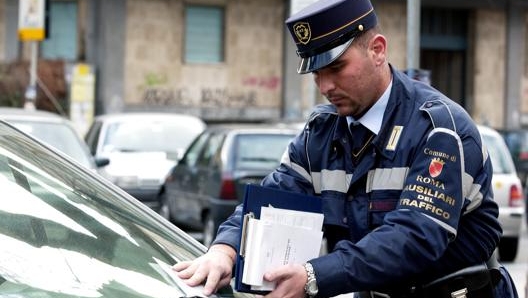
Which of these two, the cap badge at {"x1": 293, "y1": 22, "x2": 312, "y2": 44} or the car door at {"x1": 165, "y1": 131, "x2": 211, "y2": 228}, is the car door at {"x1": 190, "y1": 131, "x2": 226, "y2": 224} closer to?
the car door at {"x1": 165, "y1": 131, "x2": 211, "y2": 228}

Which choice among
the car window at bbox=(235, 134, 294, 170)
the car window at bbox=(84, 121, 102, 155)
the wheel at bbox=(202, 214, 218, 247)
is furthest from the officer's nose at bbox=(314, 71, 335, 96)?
the car window at bbox=(84, 121, 102, 155)

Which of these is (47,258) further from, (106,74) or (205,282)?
(106,74)

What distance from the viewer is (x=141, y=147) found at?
612 inches

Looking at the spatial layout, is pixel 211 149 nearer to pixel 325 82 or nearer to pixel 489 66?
pixel 325 82

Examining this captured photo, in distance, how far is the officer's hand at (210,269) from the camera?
298 centimetres

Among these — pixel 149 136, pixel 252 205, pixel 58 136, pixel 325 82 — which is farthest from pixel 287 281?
pixel 149 136

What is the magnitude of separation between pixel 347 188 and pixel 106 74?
2754 cm

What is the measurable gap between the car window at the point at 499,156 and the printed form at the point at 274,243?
10.6 metres

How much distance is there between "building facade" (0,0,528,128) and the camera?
3041cm

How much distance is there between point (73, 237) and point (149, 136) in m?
12.8

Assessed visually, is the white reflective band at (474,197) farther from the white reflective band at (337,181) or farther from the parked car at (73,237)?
the parked car at (73,237)

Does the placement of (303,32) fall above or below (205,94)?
above

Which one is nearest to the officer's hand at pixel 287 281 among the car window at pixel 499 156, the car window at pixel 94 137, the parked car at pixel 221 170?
the parked car at pixel 221 170

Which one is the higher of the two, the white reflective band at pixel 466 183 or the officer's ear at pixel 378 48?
the officer's ear at pixel 378 48
